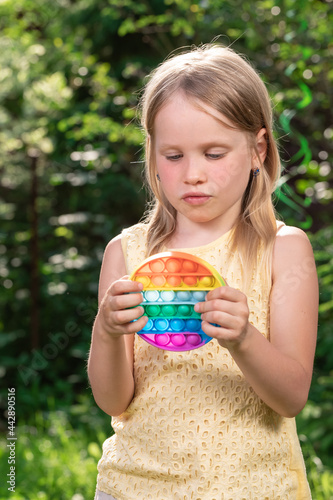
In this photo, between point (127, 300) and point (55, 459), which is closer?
point (127, 300)

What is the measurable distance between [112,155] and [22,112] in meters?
1.55

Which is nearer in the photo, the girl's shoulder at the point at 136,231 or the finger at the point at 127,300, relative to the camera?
the finger at the point at 127,300

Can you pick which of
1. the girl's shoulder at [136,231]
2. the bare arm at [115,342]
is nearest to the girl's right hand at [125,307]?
the bare arm at [115,342]

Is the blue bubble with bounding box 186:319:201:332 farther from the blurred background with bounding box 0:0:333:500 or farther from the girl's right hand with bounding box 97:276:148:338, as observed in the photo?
the blurred background with bounding box 0:0:333:500

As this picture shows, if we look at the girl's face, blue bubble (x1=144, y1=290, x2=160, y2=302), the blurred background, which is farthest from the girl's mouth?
the blurred background

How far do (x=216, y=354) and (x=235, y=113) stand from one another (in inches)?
18.7

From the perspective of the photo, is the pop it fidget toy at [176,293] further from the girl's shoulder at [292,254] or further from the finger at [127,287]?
the girl's shoulder at [292,254]

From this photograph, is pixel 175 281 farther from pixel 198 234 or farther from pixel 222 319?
pixel 198 234

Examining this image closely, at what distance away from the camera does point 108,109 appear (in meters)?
4.40

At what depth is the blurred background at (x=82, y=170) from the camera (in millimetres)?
3398

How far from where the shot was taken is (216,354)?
4.26 feet

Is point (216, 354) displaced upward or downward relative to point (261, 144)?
downward

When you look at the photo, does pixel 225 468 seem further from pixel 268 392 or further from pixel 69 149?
pixel 69 149

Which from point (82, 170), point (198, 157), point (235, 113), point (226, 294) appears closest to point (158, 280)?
point (226, 294)
